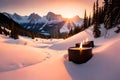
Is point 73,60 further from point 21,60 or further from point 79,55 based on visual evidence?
point 21,60

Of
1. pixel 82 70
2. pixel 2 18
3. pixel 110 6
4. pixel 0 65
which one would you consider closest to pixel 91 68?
pixel 82 70

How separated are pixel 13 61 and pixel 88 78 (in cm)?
715

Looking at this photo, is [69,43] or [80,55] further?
[69,43]

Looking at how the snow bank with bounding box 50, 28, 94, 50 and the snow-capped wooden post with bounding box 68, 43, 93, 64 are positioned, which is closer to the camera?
the snow-capped wooden post with bounding box 68, 43, 93, 64

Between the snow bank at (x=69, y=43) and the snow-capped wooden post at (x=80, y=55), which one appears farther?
the snow bank at (x=69, y=43)

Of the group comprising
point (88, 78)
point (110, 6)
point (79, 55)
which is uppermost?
point (110, 6)

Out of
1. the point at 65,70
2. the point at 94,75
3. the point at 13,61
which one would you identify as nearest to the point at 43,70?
the point at 65,70

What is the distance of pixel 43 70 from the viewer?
42.2 feet

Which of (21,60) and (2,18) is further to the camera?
Result: (2,18)

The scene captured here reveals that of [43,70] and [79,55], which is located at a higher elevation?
[79,55]

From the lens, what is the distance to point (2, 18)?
164m

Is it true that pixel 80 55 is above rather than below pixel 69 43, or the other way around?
above

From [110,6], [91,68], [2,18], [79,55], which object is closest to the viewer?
[91,68]

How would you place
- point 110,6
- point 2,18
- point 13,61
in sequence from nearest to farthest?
1. point 13,61
2. point 110,6
3. point 2,18
